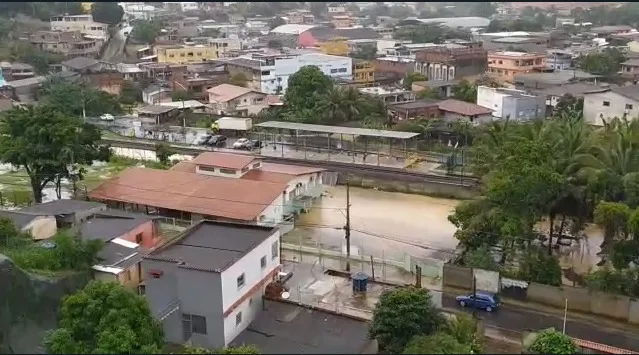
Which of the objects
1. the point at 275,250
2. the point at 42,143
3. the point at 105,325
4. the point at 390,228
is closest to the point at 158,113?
the point at 42,143

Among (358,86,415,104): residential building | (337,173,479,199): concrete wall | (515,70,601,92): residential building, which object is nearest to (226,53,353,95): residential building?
(358,86,415,104): residential building

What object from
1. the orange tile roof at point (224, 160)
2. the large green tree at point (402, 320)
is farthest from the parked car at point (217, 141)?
the large green tree at point (402, 320)

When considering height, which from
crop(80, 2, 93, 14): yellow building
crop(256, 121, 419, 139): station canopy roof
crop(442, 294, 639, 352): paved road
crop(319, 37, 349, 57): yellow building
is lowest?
crop(442, 294, 639, 352): paved road

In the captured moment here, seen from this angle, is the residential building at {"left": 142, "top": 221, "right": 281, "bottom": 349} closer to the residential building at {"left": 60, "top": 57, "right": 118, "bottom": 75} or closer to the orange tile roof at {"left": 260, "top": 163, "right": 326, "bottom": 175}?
the orange tile roof at {"left": 260, "top": 163, "right": 326, "bottom": 175}

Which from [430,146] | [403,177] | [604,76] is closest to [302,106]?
[430,146]

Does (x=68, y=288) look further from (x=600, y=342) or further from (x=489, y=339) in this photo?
(x=600, y=342)

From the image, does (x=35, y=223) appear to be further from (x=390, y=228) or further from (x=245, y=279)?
(x=390, y=228)
